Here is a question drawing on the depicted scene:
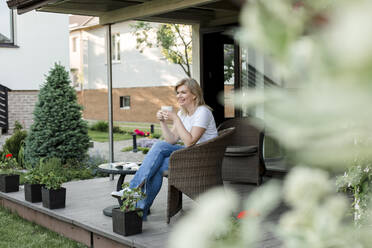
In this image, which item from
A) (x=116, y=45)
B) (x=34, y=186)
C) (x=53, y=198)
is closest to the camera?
→ (x=53, y=198)

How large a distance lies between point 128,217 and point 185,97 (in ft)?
3.90

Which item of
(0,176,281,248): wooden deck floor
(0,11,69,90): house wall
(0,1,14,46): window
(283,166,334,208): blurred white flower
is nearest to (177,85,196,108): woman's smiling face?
(0,176,281,248): wooden deck floor

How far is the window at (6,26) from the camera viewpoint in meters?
13.0

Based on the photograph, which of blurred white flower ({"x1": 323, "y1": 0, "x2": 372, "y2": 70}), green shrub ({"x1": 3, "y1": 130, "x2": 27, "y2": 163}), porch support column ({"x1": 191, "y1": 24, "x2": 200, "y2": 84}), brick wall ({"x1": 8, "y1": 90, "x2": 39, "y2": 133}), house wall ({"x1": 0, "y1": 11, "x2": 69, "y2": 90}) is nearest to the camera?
blurred white flower ({"x1": 323, "y1": 0, "x2": 372, "y2": 70})

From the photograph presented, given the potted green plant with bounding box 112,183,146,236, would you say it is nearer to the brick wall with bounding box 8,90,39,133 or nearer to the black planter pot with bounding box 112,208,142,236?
the black planter pot with bounding box 112,208,142,236

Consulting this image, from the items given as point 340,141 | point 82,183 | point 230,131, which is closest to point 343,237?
point 340,141

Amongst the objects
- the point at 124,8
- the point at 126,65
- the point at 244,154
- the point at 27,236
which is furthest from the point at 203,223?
the point at 126,65

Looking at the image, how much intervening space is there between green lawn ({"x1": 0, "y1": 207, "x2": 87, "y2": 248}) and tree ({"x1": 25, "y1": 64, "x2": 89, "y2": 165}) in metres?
2.55

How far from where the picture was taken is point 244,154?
19.3ft

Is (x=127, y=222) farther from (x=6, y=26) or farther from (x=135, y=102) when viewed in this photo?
(x=135, y=102)

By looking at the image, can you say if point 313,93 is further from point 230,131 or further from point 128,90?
point 128,90

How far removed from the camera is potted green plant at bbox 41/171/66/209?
462cm

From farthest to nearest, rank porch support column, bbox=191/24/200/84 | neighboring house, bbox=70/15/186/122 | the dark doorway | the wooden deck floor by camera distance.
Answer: neighboring house, bbox=70/15/186/122
porch support column, bbox=191/24/200/84
the dark doorway
the wooden deck floor

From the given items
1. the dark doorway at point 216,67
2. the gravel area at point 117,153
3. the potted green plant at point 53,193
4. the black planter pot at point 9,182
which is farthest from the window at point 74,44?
the potted green plant at point 53,193
